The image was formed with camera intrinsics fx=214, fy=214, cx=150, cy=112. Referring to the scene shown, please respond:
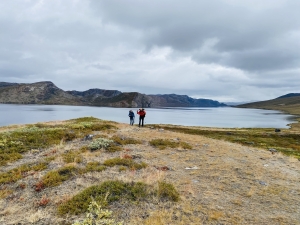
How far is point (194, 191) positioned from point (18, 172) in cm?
987

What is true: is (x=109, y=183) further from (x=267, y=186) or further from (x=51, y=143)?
(x=51, y=143)

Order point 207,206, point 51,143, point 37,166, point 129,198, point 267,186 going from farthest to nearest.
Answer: point 51,143, point 37,166, point 267,186, point 129,198, point 207,206

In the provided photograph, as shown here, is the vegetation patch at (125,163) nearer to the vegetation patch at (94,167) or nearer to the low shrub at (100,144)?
the vegetation patch at (94,167)

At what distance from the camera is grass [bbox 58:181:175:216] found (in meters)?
8.38

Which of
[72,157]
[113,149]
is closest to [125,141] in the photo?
[113,149]

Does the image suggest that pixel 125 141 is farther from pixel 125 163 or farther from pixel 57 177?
pixel 57 177

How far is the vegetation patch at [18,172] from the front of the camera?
1114 cm

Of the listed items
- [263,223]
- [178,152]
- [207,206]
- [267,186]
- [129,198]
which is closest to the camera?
[263,223]

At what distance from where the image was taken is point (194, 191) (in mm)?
10227

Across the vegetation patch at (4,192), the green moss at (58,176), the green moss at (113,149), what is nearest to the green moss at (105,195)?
the green moss at (58,176)

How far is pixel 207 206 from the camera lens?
345 inches

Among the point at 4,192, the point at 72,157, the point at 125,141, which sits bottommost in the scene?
the point at 4,192

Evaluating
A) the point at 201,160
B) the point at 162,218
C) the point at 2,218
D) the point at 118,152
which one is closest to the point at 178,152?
the point at 201,160

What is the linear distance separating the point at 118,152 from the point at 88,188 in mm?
7586
